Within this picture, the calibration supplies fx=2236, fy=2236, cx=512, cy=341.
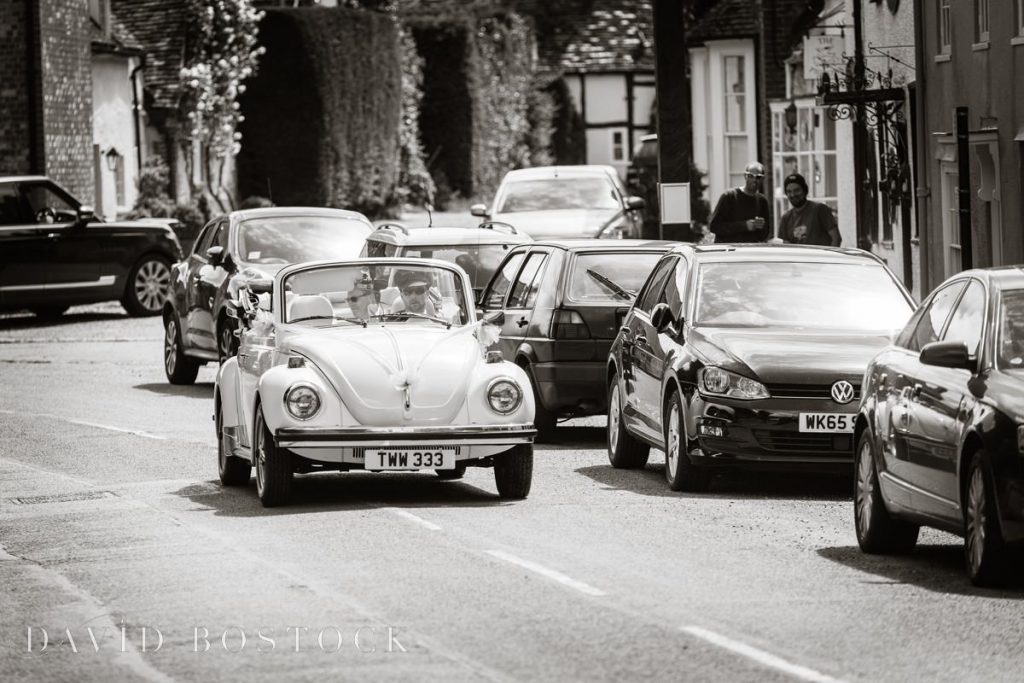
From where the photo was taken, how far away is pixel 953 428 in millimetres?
10164

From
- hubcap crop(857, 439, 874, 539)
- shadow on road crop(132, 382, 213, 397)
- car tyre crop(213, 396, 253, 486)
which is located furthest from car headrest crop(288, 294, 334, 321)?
shadow on road crop(132, 382, 213, 397)

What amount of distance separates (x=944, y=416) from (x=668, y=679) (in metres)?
2.97

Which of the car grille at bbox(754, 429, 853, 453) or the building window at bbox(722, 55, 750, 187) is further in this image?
the building window at bbox(722, 55, 750, 187)

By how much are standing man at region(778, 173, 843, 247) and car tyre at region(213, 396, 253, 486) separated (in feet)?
30.8

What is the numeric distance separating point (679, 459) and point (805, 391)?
3.16ft

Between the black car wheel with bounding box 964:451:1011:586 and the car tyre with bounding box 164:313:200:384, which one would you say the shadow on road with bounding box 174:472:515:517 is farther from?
the car tyre with bounding box 164:313:200:384

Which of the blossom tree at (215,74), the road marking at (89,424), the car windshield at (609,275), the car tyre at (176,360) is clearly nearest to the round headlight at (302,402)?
the car windshield at (609,275)

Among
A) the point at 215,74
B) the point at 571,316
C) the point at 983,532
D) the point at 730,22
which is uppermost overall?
the point at 730,22

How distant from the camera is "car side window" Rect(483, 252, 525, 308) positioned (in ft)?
61.3

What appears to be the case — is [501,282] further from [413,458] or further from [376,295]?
[413,458]

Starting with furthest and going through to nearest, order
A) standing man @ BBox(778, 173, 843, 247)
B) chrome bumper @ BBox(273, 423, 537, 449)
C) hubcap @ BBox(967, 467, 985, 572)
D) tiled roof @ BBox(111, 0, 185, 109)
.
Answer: tiled roof @ BBox(111, 0, 185, 109), standing man @ BBox(778, 173, 843, 247), chrome bumper @ BBox(273, 423, 537, 449), hubcap @ BBox(967, 467, 985, 572)

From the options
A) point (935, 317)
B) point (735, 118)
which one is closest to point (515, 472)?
point (935, 317)

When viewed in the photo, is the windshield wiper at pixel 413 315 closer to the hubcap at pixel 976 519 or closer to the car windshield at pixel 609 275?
the car windshield at pixel 609 275

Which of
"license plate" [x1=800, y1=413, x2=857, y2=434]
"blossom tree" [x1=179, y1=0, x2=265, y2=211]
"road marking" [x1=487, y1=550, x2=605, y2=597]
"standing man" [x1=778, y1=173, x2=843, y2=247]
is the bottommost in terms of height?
"road marking" [x1=487, y1=550, x2=605, y2=597]
